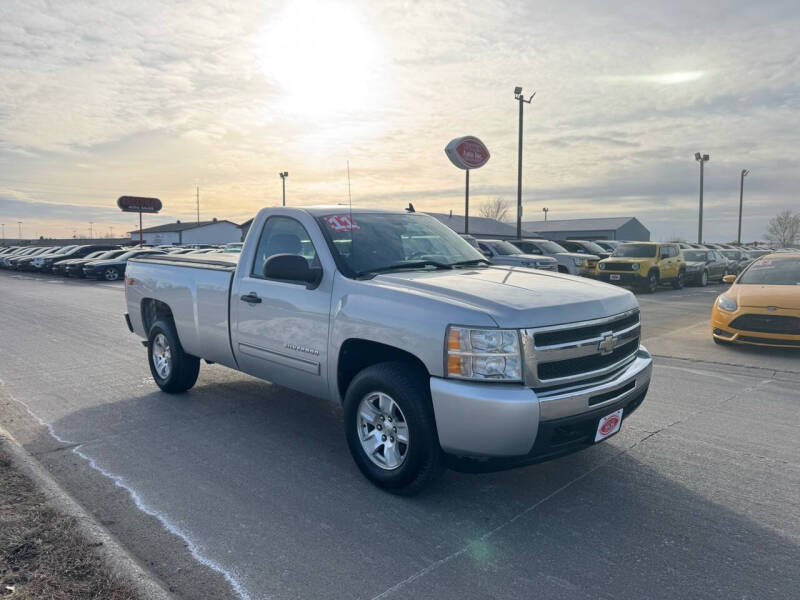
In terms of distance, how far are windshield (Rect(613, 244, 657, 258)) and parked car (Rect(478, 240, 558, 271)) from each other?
3.75 m

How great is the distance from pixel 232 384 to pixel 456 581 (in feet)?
15.1

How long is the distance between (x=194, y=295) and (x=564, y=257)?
17714mm

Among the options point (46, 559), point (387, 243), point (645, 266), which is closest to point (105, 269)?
point (645, 266)

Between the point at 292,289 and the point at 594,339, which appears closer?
the point at 594,339

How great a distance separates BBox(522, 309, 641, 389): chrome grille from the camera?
3.48m

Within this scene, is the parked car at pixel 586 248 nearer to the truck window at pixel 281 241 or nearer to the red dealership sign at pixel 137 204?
the truck window at pixel 281 241

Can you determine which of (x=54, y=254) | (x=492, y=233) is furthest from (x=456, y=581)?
(x=492, y=233)

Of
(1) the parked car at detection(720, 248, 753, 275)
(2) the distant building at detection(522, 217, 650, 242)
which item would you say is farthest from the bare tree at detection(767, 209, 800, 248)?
(1) the parked car at detection(720, 248, 753, 275)

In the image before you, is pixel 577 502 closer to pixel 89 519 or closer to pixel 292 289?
pixel 292 289

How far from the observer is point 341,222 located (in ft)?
16.0

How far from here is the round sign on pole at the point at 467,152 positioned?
30.0 meters

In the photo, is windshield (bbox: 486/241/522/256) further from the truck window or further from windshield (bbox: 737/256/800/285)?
the truck window

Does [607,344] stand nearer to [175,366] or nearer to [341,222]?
[341,222]

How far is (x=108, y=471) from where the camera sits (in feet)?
14.5
